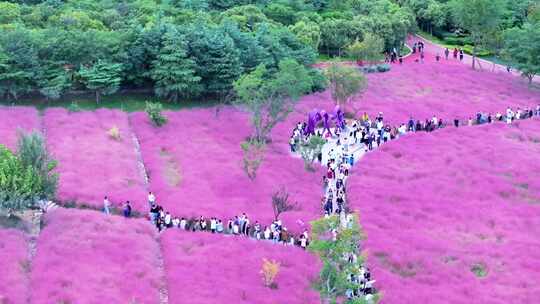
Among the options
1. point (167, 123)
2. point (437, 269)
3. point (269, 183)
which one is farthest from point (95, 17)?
point (437, 269)

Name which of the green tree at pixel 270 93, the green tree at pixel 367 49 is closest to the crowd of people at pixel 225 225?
the green tree at pixel 270 93

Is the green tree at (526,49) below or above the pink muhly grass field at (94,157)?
above

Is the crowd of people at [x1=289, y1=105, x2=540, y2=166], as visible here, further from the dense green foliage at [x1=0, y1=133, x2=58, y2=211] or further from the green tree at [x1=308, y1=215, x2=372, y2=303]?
the dense green foliage at [x1=0, y1=133, x2=58, y2=211]

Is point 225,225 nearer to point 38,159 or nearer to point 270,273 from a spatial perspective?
point 270,273

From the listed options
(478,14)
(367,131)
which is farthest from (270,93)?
(478,14)

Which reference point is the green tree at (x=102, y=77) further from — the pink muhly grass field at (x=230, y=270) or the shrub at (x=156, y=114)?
the pink muhly grass field at (x=230, y=270)

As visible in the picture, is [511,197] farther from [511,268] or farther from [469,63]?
[469,63]

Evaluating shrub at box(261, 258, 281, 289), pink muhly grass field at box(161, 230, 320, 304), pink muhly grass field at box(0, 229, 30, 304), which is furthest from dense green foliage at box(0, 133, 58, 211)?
shrub at box(261, 258, 281, 289)
